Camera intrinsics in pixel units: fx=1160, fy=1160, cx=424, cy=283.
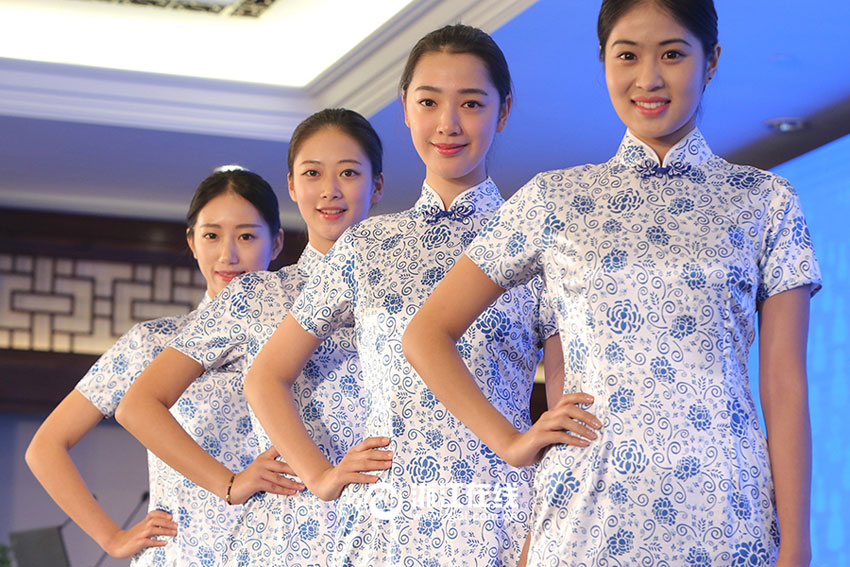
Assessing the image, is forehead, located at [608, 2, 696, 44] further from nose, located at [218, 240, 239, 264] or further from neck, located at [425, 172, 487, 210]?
nose, located at [218, 240, 239, 264]

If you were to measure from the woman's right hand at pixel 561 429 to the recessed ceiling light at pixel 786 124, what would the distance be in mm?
3845

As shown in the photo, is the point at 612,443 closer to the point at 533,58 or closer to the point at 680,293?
the point at 680,293

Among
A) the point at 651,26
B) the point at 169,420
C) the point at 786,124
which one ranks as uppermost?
the point at 786,124

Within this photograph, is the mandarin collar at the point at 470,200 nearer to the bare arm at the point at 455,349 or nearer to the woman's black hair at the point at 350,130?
the bare arm at the point at 455,349

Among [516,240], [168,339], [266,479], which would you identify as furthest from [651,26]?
[168,339]

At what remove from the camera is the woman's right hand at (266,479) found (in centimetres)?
220

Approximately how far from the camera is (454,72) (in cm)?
189

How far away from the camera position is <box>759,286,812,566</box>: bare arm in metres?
1.33

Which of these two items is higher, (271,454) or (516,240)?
(516,240)

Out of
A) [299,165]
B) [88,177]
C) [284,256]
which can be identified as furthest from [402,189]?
[299,165]

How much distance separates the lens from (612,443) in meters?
1.39

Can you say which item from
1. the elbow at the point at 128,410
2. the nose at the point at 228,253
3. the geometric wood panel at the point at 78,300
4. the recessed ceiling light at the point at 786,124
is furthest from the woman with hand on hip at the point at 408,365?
the geometric wood panel at the point at 78,300

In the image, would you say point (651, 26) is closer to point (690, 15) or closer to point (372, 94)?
point (690, 15)

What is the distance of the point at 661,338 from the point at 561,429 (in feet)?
0.56
